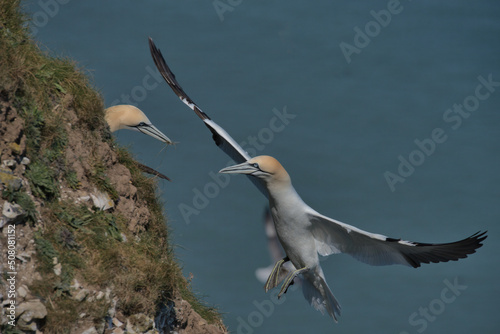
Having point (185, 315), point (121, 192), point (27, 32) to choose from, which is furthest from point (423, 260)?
point (27, 32)

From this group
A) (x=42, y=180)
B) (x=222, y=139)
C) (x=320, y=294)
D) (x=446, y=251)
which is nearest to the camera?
(x=42, y=180)

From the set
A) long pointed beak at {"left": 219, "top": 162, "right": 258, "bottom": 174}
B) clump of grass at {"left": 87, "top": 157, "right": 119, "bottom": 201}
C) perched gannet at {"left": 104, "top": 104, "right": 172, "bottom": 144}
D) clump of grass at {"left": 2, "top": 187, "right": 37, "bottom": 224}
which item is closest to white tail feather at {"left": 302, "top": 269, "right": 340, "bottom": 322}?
long pointed beak at {"left": 219, "top": 162, "right": 258, "bottom": 174}

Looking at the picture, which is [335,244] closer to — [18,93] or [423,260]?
[423,260]

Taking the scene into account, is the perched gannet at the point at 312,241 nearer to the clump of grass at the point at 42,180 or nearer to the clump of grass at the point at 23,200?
the clump of grass at the point at 42,180

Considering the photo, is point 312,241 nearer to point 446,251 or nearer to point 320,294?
point 320,294

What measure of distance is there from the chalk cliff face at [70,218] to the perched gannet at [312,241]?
57.3 inches

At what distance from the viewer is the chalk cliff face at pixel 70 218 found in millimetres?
7137

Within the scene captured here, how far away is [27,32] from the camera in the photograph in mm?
8914

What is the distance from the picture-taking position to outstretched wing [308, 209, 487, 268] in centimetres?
938

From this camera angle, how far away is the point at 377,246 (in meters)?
10.1

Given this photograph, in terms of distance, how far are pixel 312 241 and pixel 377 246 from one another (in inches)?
36.1

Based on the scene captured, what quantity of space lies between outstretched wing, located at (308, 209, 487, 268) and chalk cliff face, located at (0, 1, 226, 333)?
1948 millimetres

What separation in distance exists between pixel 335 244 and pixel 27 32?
4.69 meters

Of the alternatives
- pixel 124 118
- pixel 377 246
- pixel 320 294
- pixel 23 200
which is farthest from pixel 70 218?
pixel 320 294
